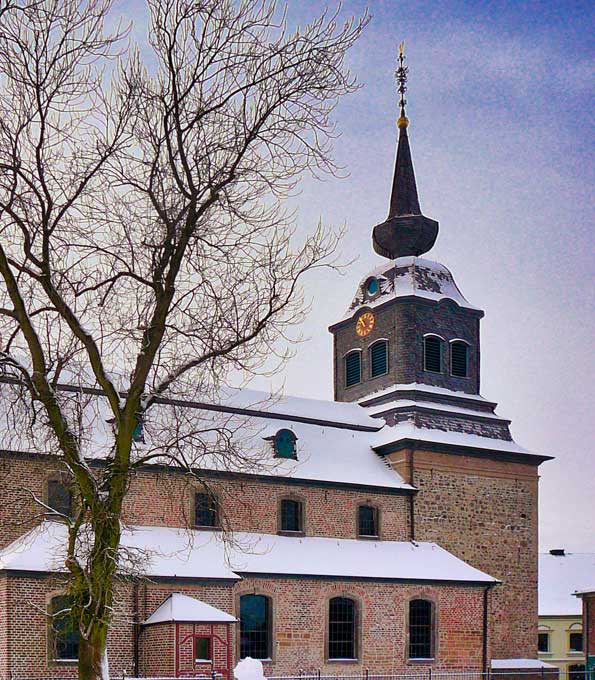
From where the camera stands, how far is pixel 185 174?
45.7 ft

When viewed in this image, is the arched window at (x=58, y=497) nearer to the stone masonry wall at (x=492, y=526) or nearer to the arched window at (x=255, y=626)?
the arched window at (x=255, y=626)

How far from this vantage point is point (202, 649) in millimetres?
24562

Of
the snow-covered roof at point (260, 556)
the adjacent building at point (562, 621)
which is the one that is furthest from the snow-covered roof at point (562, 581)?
the snow-covered roof at point (260, 556)

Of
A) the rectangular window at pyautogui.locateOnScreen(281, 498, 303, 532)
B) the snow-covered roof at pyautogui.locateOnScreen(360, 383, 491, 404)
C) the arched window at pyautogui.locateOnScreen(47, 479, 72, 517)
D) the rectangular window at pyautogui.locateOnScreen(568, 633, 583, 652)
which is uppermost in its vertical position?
the snow-covered roof at pyautogui.locateOnScreen(360, 383, 491, 404)

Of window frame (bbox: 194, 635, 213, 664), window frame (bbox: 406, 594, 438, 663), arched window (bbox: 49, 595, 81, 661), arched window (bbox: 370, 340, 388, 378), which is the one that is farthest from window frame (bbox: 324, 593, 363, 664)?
arched window (bbox: 370, 340, 388, 378)

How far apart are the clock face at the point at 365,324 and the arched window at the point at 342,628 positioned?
12127 mm

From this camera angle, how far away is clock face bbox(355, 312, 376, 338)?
3800cm

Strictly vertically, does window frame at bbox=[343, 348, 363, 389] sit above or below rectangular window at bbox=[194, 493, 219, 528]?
above

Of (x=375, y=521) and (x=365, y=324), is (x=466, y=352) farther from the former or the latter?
(x=375, y=521)

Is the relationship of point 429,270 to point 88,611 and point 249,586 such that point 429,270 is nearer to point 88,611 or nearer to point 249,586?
point 249,586

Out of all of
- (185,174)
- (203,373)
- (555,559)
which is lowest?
(555,559)

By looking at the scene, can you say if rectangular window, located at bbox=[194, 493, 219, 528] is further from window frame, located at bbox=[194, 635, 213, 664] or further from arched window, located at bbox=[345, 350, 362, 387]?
arched window, located at bbox=[345, 350, 362, 387]

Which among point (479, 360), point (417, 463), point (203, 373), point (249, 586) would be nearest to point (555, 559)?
point (479, 360)

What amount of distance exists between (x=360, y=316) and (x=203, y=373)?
24.4 metres
